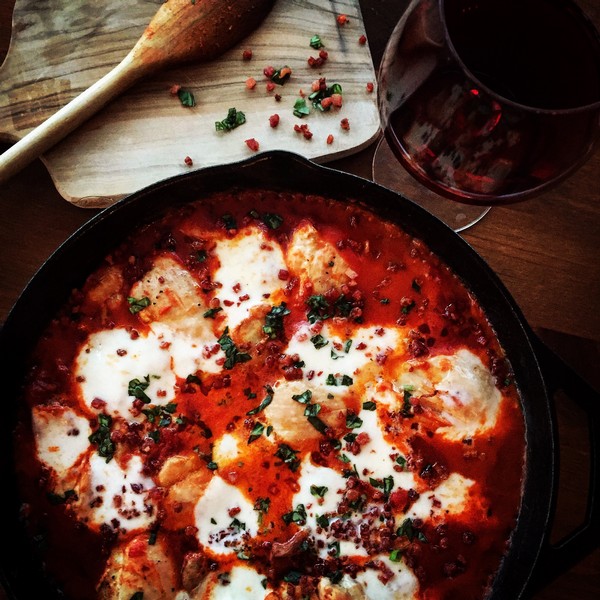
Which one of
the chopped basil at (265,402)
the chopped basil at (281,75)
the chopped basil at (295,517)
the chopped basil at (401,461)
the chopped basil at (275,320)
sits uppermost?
the chopped basil at (281,75)

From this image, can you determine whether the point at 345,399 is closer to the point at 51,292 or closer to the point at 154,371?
the point at 154,371

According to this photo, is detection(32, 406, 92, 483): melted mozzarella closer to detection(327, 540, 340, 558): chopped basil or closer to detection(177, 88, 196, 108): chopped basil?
detection(327, 540, 340, 558): chopped basil

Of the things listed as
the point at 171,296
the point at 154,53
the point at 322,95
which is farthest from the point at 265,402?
the point at 154,53

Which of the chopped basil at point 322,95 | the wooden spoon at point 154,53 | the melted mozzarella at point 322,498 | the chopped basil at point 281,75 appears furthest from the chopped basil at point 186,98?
the melted mozzarella at point 322,498

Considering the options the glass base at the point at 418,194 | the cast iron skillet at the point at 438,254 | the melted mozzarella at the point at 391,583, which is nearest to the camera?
the cast iron skillet at the point at 438,254

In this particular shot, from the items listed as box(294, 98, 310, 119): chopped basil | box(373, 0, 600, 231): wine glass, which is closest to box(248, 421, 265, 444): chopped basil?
box(373, 0, 600, 231): wine glass

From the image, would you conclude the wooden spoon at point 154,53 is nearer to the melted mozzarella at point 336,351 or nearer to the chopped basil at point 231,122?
the chopped basil at point 231,122

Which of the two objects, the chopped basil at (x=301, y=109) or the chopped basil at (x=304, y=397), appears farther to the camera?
the chopped basil at (x=301, y=109)
